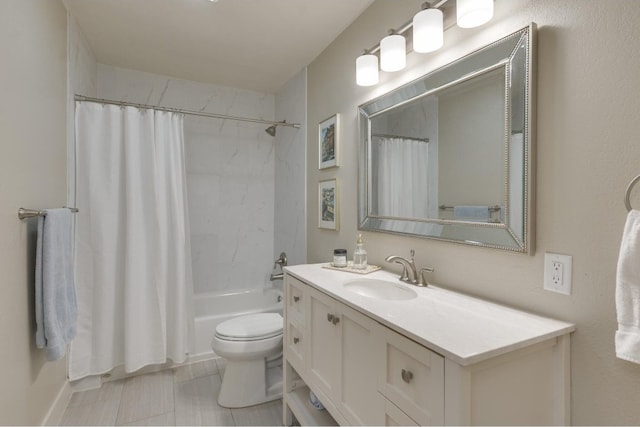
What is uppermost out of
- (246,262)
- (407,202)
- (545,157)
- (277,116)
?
(277,116)

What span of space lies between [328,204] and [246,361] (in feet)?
3.74

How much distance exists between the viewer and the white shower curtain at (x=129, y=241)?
2080 millimetres

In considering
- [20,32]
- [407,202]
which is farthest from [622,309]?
[20,32]

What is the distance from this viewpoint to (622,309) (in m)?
→ 0.77

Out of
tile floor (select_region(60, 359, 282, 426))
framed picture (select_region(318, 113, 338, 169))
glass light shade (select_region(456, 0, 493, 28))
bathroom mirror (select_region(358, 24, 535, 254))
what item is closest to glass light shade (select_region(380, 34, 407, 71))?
bathroom mirror (select_region(358, 24, 535, 254))

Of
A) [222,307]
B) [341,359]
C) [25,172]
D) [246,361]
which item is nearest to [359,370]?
[341,359]

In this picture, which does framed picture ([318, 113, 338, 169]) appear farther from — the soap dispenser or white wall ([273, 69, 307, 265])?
the soap dispenser

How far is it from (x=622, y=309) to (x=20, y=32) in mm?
2280

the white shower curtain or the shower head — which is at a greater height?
the shower head

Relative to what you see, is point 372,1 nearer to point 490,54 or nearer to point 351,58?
point 351,58

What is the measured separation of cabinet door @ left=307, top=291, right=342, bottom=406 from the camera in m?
1.22

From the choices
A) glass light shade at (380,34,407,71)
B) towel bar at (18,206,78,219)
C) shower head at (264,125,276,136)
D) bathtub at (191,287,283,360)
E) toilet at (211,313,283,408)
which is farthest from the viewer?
shower head at (264,125,276,136)

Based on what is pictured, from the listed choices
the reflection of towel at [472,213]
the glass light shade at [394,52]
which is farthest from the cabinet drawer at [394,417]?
the glass light shade at [394,52]

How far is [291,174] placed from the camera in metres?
2.83
